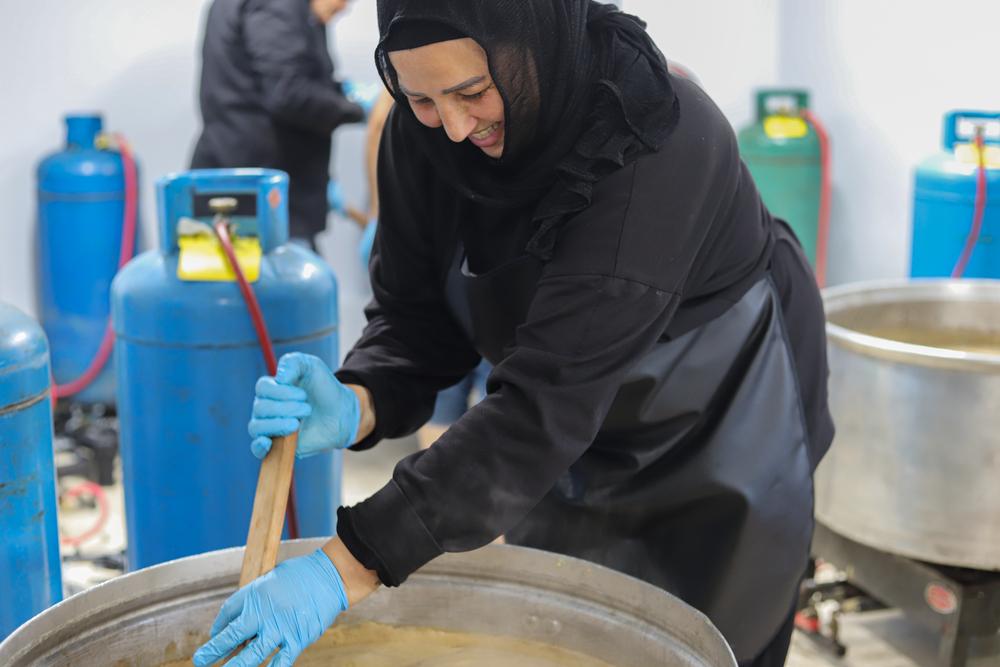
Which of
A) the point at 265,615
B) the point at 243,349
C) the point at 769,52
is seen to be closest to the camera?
the point at 265,615

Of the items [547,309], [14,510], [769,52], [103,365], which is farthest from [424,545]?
[769,52]

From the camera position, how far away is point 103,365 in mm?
4152

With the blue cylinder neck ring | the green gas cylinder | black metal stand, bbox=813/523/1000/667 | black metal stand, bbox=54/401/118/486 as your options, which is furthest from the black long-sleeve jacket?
the green gas cylinder

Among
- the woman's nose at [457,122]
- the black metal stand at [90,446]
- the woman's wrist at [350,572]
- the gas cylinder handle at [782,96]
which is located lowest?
the black metal stand at [90,446]

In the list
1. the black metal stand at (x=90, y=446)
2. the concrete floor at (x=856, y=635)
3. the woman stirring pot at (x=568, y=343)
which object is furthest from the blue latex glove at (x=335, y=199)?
the woman stirring pot at (x=568, y=343)

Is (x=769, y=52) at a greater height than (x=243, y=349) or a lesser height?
greater

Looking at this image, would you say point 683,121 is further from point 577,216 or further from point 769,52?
point 769,52

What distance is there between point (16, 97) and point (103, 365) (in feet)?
3.48

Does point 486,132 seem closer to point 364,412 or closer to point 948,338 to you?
point 364,412

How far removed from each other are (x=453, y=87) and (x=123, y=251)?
3134 millimetres

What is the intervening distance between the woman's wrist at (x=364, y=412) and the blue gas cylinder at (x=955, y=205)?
243cm

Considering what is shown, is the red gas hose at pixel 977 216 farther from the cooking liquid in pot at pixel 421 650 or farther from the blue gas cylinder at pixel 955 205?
the cooking liquid in pot at pixel 421 650

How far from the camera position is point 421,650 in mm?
1476

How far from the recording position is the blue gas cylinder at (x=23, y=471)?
162 centimetres
